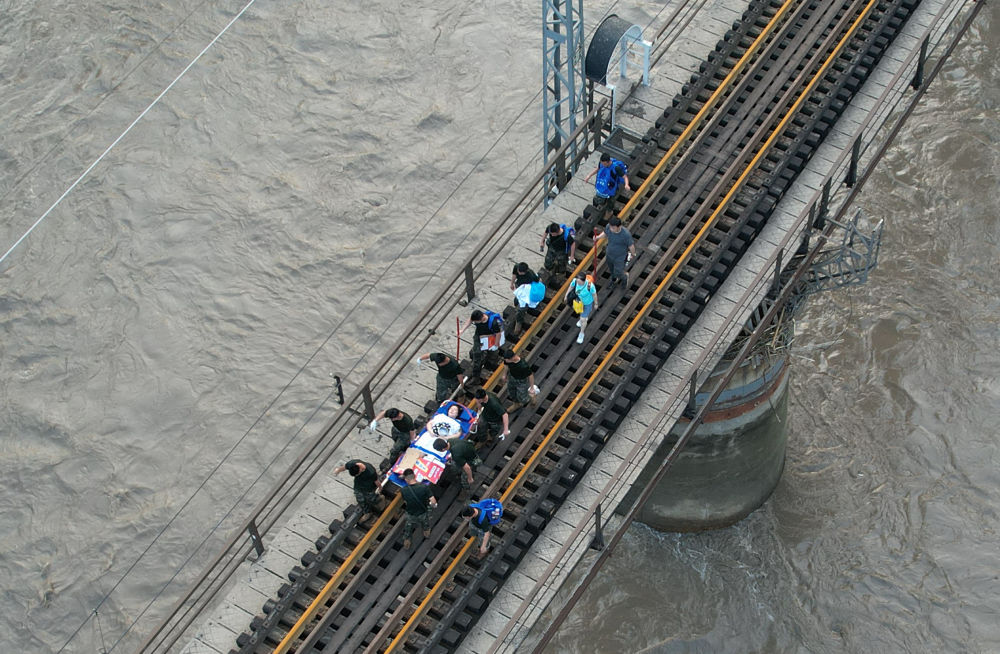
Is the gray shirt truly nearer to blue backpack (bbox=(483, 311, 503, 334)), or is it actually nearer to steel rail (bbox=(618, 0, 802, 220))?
steel rail (bbox=(618, 0, 802, 220))

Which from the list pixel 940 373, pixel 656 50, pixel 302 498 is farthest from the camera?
pixel 940 373

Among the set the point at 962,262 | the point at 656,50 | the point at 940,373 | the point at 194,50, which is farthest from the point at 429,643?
the point at 194,50

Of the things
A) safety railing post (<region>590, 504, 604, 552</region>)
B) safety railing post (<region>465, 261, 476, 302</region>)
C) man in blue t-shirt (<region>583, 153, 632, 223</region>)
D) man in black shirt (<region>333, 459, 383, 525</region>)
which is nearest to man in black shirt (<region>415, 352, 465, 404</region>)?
safety railing post (<region>465, 261, 476, 302</region>)

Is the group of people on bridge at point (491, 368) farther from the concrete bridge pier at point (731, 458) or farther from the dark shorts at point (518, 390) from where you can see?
the concrete bridge pier at point (731, 458)

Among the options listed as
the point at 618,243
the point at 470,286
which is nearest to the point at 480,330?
the point at 470,286

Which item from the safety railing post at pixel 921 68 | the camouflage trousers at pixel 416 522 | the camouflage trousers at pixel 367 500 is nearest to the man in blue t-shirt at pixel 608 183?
the safety railing post at pixel 921 68

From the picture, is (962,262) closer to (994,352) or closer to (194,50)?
(994,352)

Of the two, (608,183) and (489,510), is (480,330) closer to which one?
(489,510)
